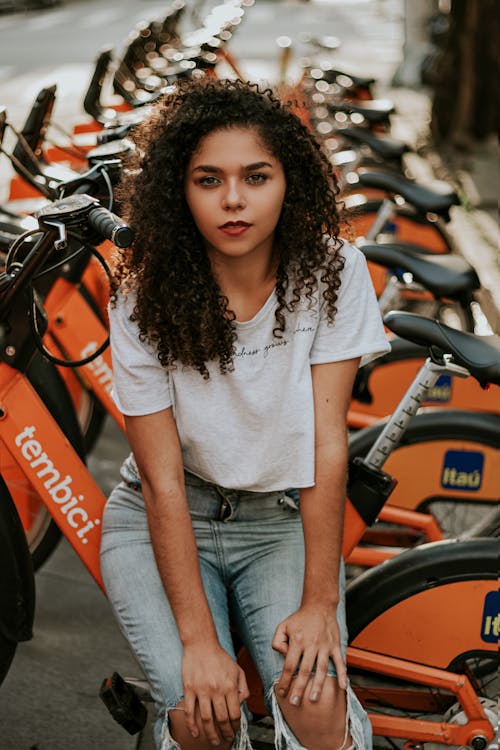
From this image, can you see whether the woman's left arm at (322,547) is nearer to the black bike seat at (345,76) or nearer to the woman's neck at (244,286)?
the woman's neck at (244,286)

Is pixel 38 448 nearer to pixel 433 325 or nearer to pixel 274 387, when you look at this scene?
pixel 274 387

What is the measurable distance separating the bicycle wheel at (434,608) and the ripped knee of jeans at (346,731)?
14.6 inches

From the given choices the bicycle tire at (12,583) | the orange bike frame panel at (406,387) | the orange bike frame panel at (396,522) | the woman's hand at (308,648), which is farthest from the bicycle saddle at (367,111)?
the woman's hand at (308,648)

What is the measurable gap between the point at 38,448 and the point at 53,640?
39.9 inches

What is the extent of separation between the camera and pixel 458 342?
244cm

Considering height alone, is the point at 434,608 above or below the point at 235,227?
below

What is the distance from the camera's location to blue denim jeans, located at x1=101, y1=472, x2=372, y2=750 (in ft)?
7.18

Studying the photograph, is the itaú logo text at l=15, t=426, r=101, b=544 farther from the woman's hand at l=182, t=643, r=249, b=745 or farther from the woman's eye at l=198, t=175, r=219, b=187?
the woman's eye at l=198, t=175, r=219, b=187

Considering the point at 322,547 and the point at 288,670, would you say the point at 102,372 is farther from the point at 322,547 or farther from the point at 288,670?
the point at 288,670

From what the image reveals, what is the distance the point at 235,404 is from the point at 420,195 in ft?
7.18

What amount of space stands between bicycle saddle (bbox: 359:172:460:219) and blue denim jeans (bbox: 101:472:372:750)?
2.08 metres

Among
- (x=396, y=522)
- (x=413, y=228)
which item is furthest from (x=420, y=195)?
(x=396, y=522)

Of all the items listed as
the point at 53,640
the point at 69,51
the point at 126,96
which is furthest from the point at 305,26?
the point at 53,640

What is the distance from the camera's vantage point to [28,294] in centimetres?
252
